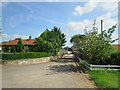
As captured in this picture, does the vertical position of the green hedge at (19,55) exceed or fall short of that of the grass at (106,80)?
it exceeds it

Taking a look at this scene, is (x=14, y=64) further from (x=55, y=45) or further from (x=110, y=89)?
(x=110, y=89)

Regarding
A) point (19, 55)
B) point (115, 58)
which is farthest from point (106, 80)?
point (19, 55)

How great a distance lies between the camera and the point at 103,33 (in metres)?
12.8

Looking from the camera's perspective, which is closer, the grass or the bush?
the grass

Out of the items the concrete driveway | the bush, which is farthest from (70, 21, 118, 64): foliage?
→ the concrete driveway

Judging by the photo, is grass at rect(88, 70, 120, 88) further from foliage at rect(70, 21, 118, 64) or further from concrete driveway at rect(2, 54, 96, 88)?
foliage at rect(70, 21, 118, 64)

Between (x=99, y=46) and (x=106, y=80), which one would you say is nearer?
(x=106, y=80)

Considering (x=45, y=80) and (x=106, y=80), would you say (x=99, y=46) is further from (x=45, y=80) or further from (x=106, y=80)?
(x=45, y=80)

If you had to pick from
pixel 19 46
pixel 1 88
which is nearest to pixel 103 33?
pixel 1 88

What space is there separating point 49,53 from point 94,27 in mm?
12561

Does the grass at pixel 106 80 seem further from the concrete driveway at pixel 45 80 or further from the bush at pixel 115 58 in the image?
the bush at pixel 115 58

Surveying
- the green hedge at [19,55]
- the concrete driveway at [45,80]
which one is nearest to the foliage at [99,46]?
the concrete driveway at [45,80]

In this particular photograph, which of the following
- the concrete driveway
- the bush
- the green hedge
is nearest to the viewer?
the concrete driveway

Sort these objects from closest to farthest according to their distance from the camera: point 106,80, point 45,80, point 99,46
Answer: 1. point 106,80
2. point 45,80
3. point 99,46
